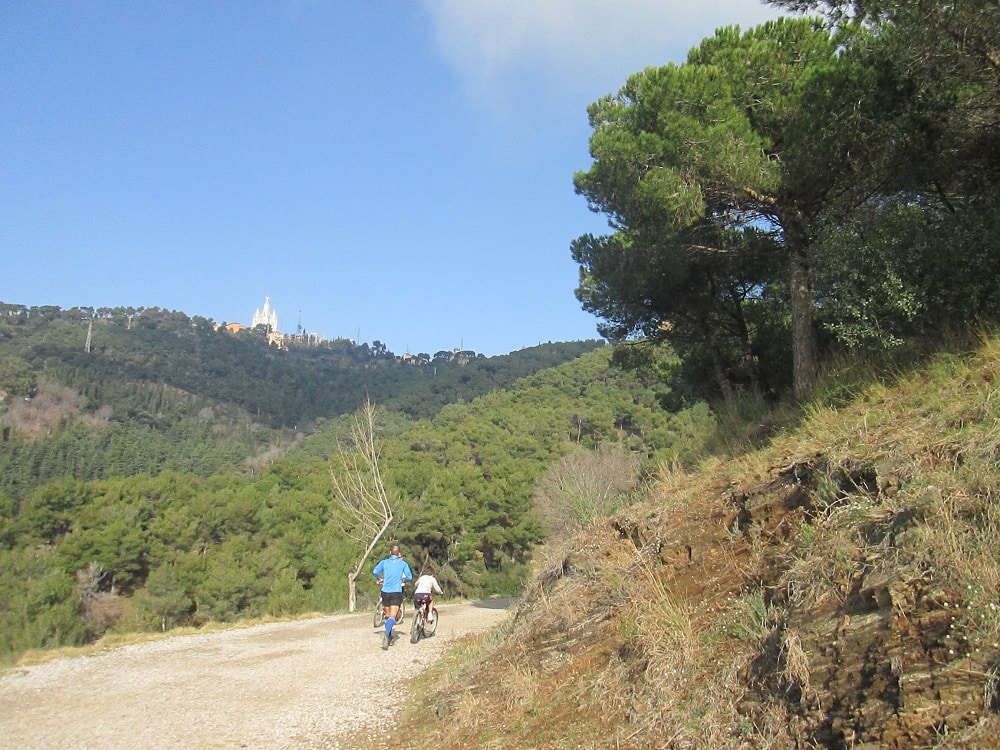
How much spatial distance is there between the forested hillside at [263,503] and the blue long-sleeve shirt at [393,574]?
3.77m

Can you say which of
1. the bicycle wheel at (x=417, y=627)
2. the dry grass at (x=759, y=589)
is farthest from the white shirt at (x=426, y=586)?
the dry grass at (x=759, y=589)

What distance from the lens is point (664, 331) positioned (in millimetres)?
13562

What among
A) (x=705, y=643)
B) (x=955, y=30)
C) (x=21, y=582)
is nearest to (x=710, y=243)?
(x=955, y=30)

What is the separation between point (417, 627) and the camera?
36.4 feet

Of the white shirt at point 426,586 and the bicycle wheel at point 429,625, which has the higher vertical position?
the white shirt at point 426,586

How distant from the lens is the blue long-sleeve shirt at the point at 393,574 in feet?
35.4

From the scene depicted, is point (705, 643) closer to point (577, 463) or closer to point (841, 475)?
point (841, 475)

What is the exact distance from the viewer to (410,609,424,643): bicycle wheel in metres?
11.0

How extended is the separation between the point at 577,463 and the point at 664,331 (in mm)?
26787

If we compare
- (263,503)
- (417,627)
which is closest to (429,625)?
(417,627)

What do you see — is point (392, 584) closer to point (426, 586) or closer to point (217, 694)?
point (426, 586)

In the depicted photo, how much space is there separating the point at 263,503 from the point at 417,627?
30826 millimetres

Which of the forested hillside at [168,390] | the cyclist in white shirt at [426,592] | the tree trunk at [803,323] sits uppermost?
the forested hillside at [168,390]

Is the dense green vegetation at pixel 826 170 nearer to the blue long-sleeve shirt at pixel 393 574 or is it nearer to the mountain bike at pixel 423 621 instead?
the blue long-sleeve shirt at pixel 393 574
